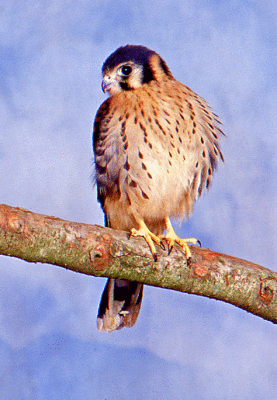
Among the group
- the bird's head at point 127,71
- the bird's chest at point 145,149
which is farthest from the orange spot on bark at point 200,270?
the bird's head at point 127,71

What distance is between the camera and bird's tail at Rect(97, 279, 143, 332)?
10.1ft

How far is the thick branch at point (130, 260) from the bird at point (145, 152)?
232 millimetres

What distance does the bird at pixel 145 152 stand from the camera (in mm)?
2904

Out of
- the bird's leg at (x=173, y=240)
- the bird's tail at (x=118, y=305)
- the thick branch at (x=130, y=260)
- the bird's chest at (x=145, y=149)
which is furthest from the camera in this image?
the bird's tail at (x=118, y=305)

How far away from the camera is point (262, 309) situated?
98.4 inches

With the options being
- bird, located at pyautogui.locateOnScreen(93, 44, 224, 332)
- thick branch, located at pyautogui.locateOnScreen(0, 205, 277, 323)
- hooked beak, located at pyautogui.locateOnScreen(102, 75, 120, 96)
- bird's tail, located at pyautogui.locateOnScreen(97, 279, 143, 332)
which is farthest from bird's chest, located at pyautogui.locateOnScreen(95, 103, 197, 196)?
bird's tail, located at pyautogui.locateOnScreen(97, 279, 143, 332)

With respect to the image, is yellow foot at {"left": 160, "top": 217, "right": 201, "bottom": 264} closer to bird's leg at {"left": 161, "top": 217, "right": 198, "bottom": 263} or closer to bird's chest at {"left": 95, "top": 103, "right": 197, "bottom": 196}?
bird's leg at {"left": 161, "top": 217, "right": 198, "bottom": 263}

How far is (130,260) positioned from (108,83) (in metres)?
1.42

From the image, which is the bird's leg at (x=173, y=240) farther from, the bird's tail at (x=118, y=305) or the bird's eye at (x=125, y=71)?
the bird's eye at (x=125, y=71)

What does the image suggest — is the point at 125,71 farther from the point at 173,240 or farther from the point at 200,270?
the point at 200,270

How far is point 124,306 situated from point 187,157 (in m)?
1.07

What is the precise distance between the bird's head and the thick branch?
4.11 ft

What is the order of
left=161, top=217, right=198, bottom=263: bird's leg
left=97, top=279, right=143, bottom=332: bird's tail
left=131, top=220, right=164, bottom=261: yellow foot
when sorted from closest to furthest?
1. left=131, top=220, right=164, bottom=261: yellow foot
2. left=161, top=217, right=198, bottom=263: bird's leg
3. left=97, top=279, right=143, bottom=332: bird's tail

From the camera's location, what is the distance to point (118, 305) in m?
3.10
